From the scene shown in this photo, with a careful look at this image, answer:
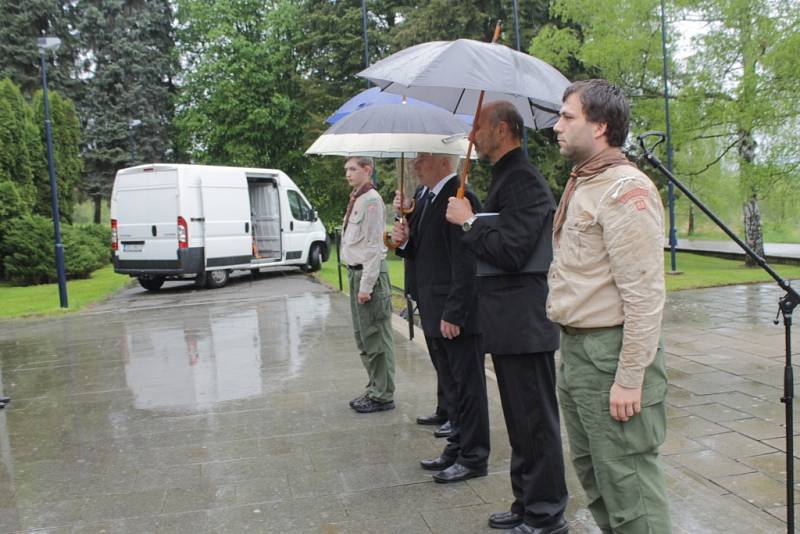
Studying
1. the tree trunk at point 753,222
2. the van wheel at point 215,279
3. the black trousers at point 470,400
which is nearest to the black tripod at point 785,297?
the black trousers at point 470,400

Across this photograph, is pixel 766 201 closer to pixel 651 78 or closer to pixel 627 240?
pixel 651 78

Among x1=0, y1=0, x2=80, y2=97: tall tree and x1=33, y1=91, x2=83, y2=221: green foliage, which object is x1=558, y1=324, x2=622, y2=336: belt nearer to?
x1=33, y1=91, x2=83, y2=221: green foliage

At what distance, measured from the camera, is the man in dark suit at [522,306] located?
3260mm

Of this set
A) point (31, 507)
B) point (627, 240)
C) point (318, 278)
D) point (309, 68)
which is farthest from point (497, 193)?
point (309, 68)

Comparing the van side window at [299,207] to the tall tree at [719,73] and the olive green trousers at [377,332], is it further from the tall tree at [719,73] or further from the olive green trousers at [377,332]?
the olive green trousers at [377,332]

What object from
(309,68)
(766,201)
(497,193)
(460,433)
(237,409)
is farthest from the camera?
(309,68)

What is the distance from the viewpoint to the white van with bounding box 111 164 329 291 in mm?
14781

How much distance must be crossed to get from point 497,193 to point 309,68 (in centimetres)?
3152

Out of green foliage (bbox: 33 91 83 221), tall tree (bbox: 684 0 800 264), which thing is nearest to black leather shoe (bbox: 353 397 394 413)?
tall tree (bbox: 684 0 800 264)

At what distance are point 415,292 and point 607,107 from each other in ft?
8.17

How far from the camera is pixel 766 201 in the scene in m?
18.8

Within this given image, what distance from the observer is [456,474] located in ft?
13.5

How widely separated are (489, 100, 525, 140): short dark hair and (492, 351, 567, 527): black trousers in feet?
3.48

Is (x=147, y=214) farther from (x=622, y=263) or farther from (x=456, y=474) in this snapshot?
(x=622, y=263)
